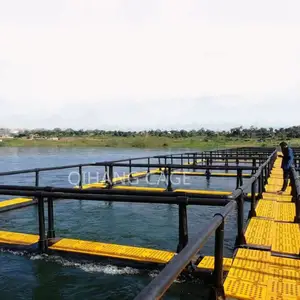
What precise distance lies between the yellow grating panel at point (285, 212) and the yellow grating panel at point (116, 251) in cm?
238

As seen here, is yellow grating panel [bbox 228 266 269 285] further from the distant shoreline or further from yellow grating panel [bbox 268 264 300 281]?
the distant shoreline

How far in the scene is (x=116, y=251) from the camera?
535cm

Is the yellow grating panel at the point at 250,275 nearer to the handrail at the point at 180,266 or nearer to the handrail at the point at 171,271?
the handrail at the point at 180,266

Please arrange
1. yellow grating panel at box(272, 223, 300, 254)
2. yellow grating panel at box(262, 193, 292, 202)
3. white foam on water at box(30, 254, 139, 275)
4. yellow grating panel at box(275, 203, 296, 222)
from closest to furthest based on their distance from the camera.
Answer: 1. yellow grating panel at box(272, 223, 300, 254)
2. white foam on water at box(30, 254, 139, 275)
3. yellow grating panel at box(275, 203, 296, 222)
4. yellow grating panel at box(262, 193, 292, 202)

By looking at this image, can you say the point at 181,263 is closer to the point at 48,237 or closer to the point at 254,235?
the point at 254,235

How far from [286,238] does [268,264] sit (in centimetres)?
125

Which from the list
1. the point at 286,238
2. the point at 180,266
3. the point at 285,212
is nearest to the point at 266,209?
the point at 285,212

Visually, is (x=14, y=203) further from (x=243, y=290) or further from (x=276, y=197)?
(x=243, y=290)

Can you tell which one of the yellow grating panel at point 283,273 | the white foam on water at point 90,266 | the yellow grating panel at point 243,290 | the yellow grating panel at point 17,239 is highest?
the yellow grating panel at point 243,290

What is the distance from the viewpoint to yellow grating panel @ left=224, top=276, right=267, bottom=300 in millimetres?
3385

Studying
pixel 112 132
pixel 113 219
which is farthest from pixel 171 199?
pixel 112 132

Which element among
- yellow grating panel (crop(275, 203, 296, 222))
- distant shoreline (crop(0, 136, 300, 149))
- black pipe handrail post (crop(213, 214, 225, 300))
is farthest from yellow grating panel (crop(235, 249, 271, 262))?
distant shoreline (crop(0, 136, 300, 149))

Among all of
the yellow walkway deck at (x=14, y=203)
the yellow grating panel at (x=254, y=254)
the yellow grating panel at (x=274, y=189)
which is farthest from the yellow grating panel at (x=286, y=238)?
the yellow walkway deck at (x=14, y=203)

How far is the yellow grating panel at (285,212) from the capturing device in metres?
6.62
